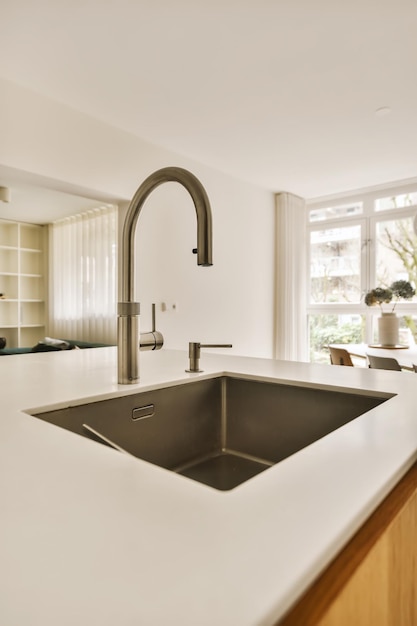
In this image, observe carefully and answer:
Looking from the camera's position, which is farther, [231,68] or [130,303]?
[231,68]

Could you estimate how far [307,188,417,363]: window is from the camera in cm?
475

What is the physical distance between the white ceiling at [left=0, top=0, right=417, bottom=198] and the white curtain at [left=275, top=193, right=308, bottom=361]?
4.79ft

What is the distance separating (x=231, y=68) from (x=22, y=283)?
17.2 ft

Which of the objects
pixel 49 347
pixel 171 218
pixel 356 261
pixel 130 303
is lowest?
pixel 49 347

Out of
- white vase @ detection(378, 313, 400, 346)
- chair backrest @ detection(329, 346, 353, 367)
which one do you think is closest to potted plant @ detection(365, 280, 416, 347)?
white vase @ detection(378, 313, 400, 346)

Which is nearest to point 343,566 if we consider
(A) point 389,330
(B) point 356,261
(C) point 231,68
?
(C) point 231,68

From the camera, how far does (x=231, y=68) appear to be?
2564mm

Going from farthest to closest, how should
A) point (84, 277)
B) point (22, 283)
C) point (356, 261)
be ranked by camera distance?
point (22, 283), point (84, 277), point (356, 261)

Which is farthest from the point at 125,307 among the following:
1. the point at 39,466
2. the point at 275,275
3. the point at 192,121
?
the point at 275,275

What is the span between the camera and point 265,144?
3705 millimetres

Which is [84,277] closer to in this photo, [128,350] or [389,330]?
[389,330]

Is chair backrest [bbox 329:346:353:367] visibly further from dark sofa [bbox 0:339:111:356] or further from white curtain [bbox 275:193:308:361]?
white curtain [bbox 275:193:308:361]

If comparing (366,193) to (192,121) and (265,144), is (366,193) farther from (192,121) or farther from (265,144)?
(192,121)

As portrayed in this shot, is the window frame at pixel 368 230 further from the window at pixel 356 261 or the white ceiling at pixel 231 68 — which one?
the white ceiling at pixel 231 68
